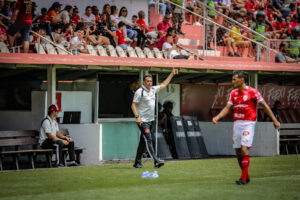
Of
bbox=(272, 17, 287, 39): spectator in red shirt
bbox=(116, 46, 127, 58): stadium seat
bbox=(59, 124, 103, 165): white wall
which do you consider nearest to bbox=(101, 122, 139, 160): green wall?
bbox=(59, 124, 103, 165): white wall

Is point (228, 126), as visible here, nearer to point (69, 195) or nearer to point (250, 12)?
point (250, 12)

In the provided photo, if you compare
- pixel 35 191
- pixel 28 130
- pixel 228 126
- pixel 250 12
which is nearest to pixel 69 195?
pixel 35 191

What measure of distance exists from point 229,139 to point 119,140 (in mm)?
4084

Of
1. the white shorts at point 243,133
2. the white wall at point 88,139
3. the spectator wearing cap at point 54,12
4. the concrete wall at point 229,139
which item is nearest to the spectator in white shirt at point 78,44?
the spectator wearing cap at point 54,12

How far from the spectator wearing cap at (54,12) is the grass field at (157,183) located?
19.4 ft

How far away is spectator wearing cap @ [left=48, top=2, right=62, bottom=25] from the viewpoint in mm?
17797

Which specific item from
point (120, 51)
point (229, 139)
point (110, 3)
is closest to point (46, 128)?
point (120, 51)

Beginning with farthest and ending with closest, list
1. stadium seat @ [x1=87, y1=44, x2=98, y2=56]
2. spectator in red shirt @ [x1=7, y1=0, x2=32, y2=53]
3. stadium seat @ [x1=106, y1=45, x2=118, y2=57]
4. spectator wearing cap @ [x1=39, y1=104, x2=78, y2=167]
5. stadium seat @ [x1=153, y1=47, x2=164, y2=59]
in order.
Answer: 1. stadium seat @ [x1=153, y1=47, x2=164, y2=59]
2. stadium seat @ [x1=106, y1=45, x2=118, y2=57]
3. stadium seat @ [x1=87, y1=44, x2=98, y2=56]
4. spectator in red shirt @ [x1=7, y1=0, x2=32, y2=53]
5. spectator wearing cap @ [x1=39, y1=104, x2=78, y2=167]

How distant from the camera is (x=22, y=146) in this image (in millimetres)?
15047

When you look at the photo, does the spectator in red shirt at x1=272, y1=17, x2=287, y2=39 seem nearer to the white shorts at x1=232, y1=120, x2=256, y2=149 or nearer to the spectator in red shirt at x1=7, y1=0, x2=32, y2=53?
the spectator in red shirt at x1=7, y1=0, x2=32, y2=53

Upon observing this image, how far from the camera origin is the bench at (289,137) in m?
18.4

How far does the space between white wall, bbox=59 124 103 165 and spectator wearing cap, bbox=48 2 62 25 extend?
3.67m

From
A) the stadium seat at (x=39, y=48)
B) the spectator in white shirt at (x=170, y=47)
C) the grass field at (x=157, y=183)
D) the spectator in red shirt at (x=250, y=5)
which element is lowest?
the grass field at (x=157, y=183)

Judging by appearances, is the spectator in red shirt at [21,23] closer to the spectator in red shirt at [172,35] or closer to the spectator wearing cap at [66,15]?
the spectator wearing cap at [66,15]
